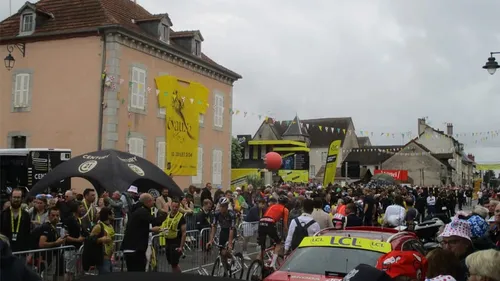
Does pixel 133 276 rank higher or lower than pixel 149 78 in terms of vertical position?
lower

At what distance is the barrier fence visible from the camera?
815cm

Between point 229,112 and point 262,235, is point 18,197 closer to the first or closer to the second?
point 262,235

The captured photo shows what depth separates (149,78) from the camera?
77.8 ft

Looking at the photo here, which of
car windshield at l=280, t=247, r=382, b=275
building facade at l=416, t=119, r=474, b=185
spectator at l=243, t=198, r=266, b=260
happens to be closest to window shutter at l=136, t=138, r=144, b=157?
spectator at l=243, t=198, r=266, b=260

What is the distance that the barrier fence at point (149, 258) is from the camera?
8.15 metres

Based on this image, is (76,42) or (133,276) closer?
(133,276)

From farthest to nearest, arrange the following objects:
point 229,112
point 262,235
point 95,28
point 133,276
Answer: point 229,112 → point 95,28 → point 262,235 → point 133,276

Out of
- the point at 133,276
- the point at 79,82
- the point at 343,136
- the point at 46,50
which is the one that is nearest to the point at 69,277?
the point at 133,276

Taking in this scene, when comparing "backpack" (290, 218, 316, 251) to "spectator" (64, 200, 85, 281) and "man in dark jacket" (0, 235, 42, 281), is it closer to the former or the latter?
"spectator" (64, 200, 85, 281)

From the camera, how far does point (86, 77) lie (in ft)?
72.4

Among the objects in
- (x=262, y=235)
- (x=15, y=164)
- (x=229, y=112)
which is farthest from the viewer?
(x=229, y=112)

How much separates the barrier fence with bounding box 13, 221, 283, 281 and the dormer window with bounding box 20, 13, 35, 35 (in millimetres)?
13621

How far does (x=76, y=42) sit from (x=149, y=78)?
3510mm

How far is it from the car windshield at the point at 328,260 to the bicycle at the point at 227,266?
3702 millimetres
